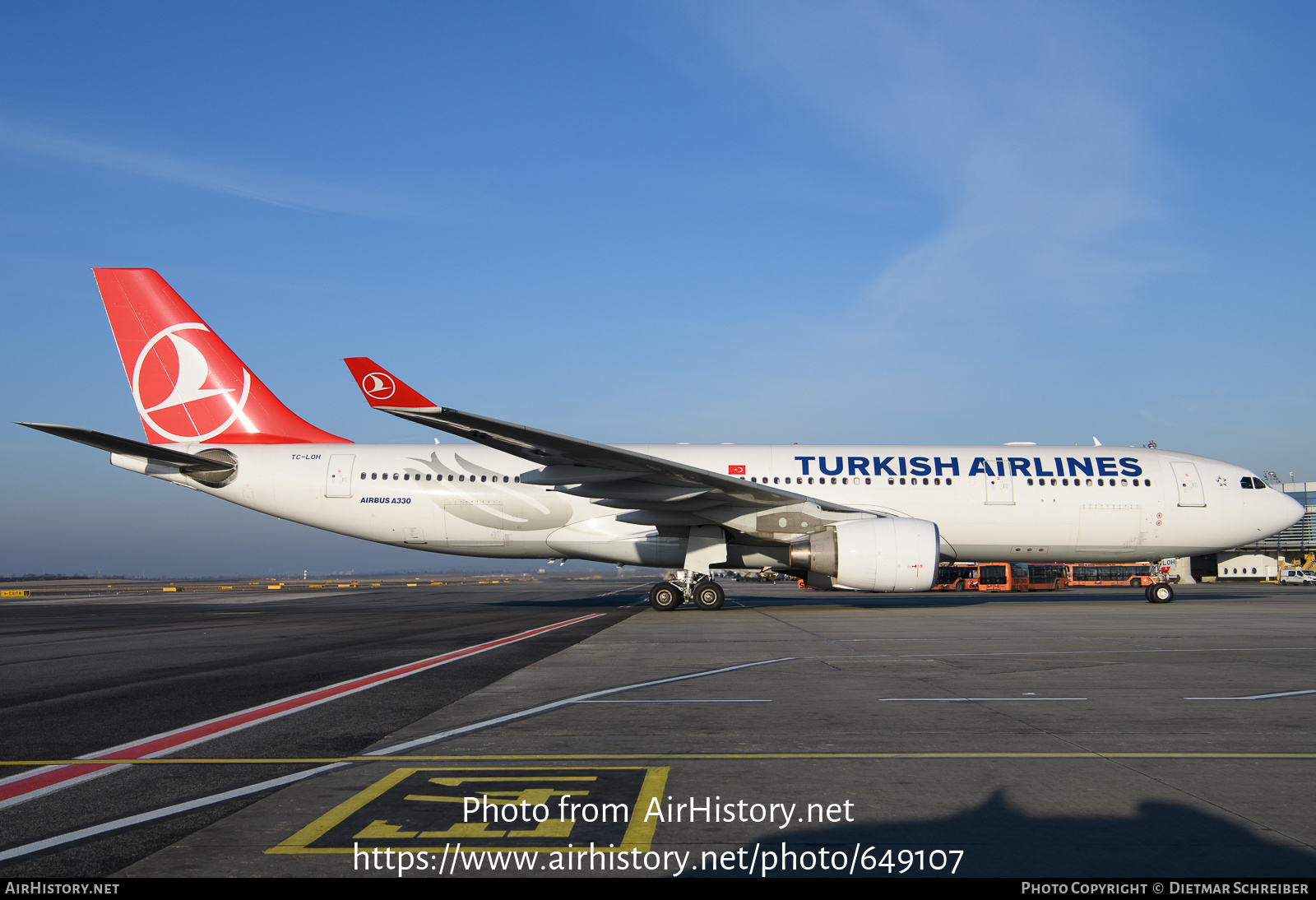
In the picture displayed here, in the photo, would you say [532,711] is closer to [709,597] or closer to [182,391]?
[709,597]

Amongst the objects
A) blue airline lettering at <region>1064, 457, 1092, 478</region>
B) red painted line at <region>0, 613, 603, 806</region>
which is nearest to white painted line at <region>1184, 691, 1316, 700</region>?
red painted line at <region>0, 613, 603, 806</region>

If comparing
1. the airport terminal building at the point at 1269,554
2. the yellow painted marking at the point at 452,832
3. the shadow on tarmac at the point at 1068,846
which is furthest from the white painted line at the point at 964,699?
the airport terminal building at the point at 1269,554

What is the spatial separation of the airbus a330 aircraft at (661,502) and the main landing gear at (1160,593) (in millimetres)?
98

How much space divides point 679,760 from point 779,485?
47.6 feet

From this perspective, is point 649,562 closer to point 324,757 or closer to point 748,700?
point 748,700

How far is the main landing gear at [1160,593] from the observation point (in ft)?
65.1

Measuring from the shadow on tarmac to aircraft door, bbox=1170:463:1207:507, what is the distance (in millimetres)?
18978

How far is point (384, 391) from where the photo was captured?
13961 mm

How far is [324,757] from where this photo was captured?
4.59 metres

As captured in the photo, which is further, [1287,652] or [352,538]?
[352,538]

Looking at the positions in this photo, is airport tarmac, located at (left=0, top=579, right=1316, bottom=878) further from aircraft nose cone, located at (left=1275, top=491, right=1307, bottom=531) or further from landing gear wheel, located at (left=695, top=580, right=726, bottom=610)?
aircraft nose cone, located at (left=1275, top=491, right=1307, bottom=531)

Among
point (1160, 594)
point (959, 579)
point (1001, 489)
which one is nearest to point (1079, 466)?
point (1001, 489)
